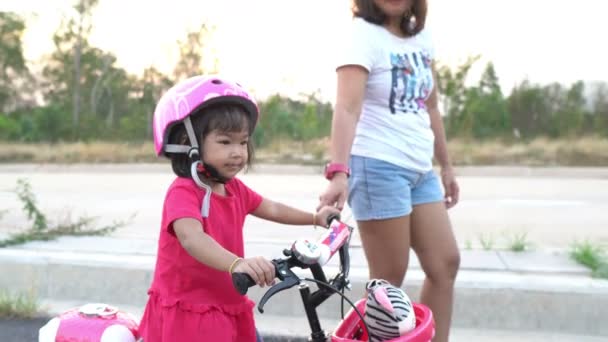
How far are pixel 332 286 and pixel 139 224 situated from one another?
6424mm

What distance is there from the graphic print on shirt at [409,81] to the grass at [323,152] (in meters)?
12.7

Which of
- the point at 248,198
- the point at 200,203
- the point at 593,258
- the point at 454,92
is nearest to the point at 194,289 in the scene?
the point at 200,203

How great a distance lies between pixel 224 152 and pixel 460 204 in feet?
25.2

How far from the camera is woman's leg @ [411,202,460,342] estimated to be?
2.93m

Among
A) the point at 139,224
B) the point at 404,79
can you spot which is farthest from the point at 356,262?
the point at 139,224

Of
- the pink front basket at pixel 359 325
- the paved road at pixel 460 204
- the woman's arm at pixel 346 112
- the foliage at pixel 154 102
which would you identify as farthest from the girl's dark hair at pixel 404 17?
the foliage at pixel 154 102

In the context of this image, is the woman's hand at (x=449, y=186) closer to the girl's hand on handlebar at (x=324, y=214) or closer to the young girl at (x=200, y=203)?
the girl's hand on handlebar at (x=324, y=214)

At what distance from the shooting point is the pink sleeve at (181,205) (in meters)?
2.14

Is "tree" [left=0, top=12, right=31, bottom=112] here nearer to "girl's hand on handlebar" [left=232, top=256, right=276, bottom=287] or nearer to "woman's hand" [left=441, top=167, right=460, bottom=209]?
"woman's hand" [left=441, top=167, right=460, bottom=209]

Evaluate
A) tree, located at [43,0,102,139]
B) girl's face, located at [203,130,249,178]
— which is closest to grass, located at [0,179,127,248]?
girl's face, located at [203,130,249,178]

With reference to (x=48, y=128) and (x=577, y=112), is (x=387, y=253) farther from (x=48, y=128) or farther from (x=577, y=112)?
(x=48, y=128)

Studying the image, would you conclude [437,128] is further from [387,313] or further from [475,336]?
[387,313]

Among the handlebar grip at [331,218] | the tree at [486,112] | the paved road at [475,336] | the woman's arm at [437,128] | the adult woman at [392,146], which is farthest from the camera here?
the tree at [486,112]

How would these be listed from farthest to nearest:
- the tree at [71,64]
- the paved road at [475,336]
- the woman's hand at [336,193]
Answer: the tree at [71,64] < the paved road at [475,336] < the woman's hand at [336,193]
